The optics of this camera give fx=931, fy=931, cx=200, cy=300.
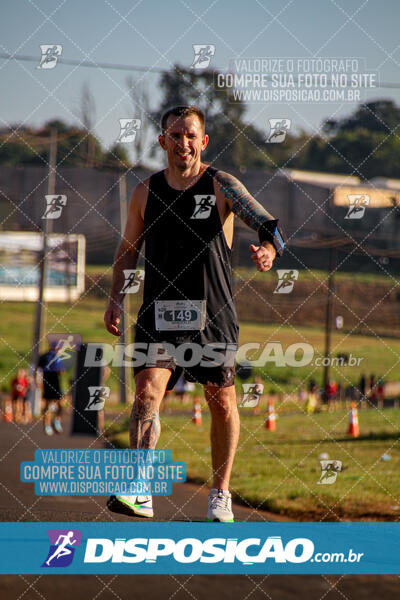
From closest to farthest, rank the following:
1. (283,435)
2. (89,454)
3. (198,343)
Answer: (198,343)
(89,454)
(283,435)

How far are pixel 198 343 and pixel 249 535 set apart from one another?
1.24 meters

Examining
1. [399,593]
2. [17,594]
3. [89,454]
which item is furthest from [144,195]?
[399,593]

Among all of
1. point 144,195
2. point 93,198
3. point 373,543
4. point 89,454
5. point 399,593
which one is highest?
point 93,198

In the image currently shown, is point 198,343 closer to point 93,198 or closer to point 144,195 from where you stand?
point 144,195

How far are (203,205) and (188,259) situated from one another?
0.34 meters

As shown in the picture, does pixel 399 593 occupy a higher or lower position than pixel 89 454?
lower

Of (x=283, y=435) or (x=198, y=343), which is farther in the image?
(x=283, y=435)

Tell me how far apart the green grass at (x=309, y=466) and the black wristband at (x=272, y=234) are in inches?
169

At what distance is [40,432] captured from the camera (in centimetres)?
1938

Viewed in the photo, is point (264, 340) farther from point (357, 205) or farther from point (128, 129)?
point (128, 129)

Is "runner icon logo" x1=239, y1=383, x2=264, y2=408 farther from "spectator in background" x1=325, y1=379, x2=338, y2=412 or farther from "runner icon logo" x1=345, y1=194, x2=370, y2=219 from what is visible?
"spectator in background" x1=325, y1=379, x2=338, y2=412

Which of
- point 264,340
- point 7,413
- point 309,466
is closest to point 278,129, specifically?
point 309,466

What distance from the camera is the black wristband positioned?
16.3 ft

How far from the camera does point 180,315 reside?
5273mm
